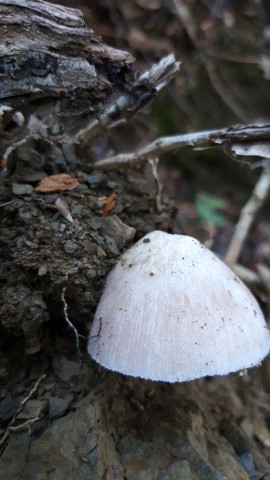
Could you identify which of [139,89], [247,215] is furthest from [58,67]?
[247,215]

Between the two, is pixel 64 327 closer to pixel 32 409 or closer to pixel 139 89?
pixel 32 409

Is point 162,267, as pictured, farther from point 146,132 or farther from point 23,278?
point 146,132

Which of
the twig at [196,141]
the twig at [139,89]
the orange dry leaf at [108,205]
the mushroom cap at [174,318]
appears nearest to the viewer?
the mushroom cap at [174,318]

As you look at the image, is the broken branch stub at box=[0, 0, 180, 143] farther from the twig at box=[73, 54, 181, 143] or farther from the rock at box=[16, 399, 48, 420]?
the rock at box=[16, 399, 48, 420]

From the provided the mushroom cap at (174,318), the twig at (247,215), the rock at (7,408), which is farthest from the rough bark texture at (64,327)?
the twig at (247,215)

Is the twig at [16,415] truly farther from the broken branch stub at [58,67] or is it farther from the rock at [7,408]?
the broken branch stub at [58,67]

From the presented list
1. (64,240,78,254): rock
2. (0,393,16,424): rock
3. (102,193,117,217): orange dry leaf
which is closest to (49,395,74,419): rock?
(0,393,16,424): rock
